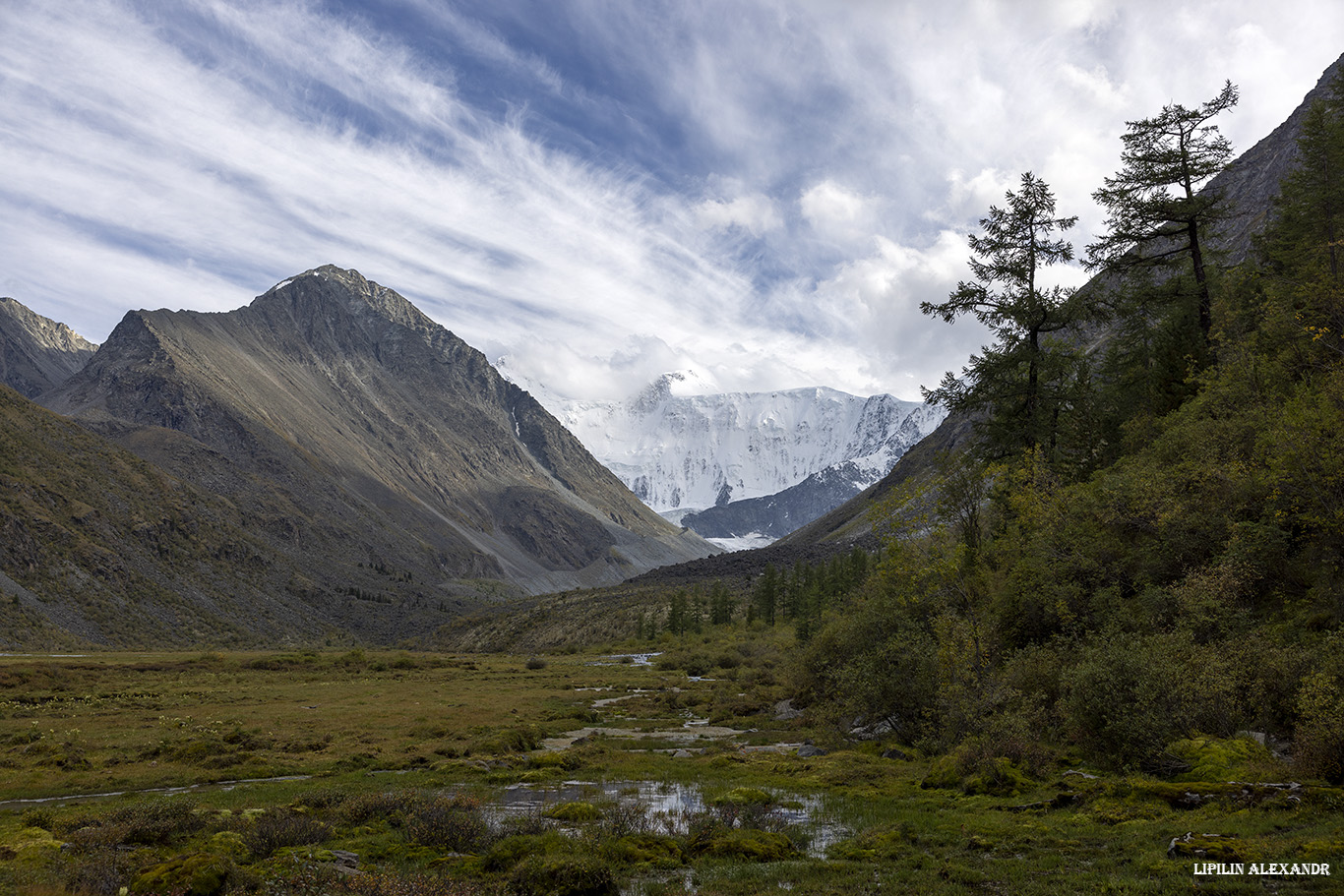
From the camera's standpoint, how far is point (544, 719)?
4059 centimetres

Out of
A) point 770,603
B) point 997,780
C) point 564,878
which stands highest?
point 770,603

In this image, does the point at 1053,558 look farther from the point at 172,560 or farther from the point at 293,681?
the point at 172,560

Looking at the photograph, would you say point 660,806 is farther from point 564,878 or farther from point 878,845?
point 564,878

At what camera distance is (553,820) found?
60.5 feet

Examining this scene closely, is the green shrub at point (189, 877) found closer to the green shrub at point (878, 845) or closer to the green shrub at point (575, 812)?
the green shrub at point (575, 812)

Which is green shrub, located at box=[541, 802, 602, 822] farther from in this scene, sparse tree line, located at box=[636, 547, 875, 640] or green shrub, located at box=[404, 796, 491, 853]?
sparse tree line, located at box=[636, 547, 875, 640]

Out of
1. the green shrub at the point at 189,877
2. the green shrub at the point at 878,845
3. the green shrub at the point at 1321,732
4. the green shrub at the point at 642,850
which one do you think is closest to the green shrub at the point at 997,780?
the green shrub at the point at 878,845

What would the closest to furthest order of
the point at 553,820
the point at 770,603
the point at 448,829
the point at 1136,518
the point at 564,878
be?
the point at 564,878, the point at 448,829, the point at 553,820, the point at 1136,518, the point at 770,603

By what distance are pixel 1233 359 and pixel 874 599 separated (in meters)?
17.8

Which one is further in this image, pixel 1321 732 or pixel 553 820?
pixel 553 820

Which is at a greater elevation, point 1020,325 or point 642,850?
point 1020,325

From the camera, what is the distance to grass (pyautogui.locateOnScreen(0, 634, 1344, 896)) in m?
12.4

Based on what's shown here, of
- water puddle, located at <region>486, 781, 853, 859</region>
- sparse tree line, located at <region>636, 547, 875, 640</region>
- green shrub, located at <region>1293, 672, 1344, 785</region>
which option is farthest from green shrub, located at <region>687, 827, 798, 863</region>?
sparse tree line, located at <region>636, 547, 875, 640</region>

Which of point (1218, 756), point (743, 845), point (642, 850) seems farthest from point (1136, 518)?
point (642, 850)
